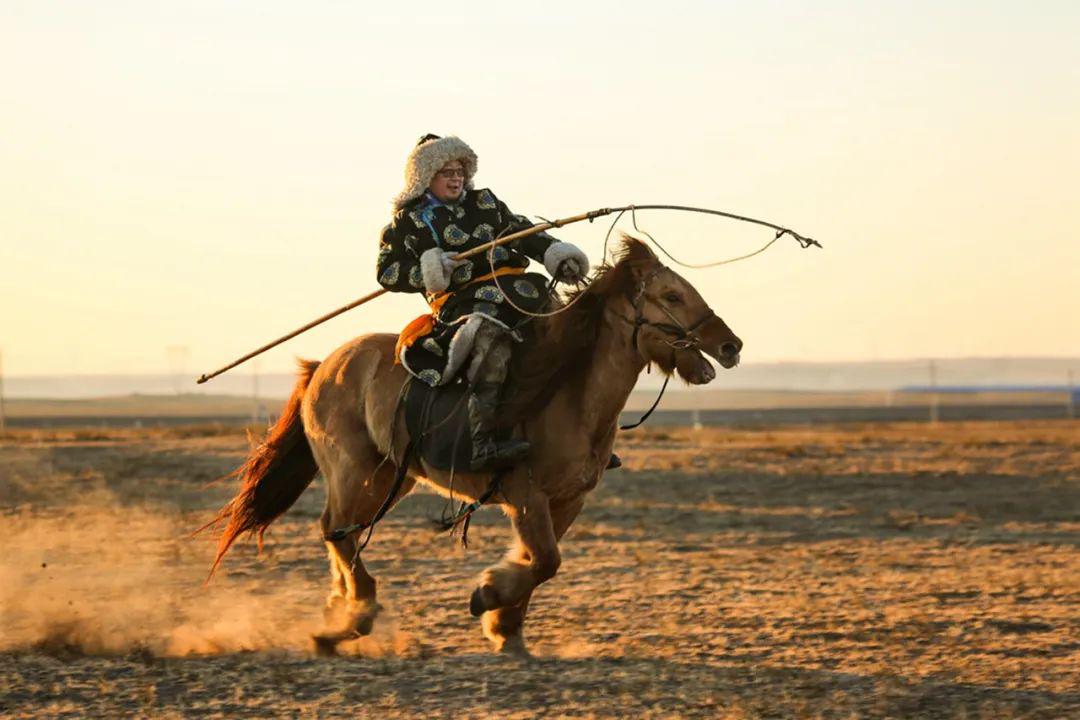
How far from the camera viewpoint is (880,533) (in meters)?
16.0

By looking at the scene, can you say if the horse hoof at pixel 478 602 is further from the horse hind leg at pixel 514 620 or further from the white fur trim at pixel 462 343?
the white fur trim at pixel 462 343

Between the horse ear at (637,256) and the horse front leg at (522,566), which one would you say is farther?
the horse ear at (637,256)

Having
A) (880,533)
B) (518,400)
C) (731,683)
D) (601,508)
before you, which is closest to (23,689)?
(518,400)

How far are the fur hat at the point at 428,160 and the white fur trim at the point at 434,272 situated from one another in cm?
50

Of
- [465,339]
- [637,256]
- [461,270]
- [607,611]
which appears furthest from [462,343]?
[607,611]

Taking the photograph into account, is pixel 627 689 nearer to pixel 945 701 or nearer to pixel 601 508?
pixel 945 701

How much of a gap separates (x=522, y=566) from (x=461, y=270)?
67.2 inches

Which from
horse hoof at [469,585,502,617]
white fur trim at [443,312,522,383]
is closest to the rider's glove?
white fur trim at [443,312,522,383]

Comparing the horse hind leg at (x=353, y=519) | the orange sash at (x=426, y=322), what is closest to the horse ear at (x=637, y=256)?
the orange sash at (x=426, y=322)

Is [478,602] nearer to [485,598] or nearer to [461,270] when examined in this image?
[485,598]

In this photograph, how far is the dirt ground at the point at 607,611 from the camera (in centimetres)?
748

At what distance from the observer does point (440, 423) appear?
855 cm

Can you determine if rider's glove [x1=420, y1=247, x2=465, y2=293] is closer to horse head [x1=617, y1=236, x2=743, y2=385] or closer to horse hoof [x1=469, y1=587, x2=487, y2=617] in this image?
horse head [x1=617, y1=236, x2=743, y2=385]

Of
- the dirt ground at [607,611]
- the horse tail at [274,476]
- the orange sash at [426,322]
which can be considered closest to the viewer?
the dirt ground at [607,611]
